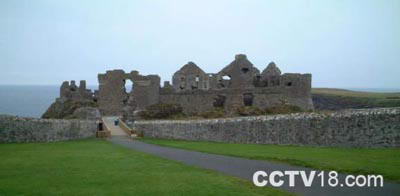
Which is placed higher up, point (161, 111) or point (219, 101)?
point (219, 101)

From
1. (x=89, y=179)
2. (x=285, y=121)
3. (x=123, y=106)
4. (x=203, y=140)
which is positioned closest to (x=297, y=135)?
(x=285, y=121)

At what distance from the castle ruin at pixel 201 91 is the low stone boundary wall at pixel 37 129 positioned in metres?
13.1

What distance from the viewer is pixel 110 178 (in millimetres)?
14367

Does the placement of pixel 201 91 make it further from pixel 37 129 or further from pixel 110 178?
pixel 110 178

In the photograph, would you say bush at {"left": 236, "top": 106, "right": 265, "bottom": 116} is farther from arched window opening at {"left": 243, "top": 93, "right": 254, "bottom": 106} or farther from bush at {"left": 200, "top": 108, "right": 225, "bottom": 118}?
arched window opening at {"left": 243, "top": 93, "right": 254, "bottom": 106}

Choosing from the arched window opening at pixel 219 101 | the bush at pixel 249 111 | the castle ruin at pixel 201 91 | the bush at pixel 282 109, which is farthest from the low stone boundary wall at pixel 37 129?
the bush at pixel 282 109

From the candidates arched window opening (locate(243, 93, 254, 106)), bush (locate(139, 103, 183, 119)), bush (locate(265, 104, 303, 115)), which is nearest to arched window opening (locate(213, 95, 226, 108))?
arched window opening (locate(243, 93, 254, 106))

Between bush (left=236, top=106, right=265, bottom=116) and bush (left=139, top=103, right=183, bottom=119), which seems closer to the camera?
bush (left=236, top=106, right=265, bottom=116)

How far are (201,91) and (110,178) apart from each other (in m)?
33.2

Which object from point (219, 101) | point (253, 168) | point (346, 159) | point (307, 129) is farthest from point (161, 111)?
point (253, 168)

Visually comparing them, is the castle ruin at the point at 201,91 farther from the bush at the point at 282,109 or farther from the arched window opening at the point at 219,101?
the bush at the point at 282,109

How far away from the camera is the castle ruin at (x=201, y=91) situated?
47.1m

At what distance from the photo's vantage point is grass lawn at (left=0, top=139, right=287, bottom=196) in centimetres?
1251

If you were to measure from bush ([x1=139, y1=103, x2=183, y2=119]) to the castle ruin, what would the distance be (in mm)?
688
